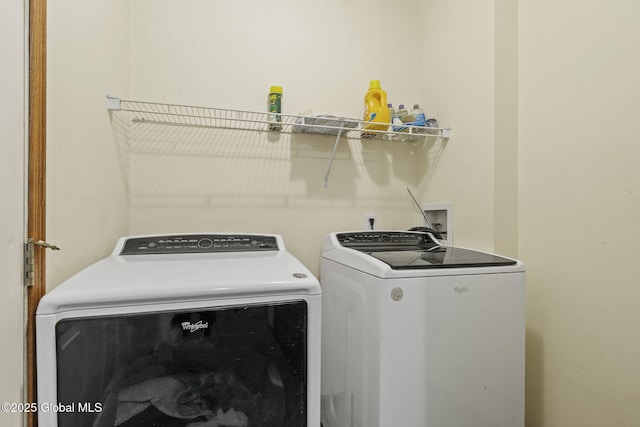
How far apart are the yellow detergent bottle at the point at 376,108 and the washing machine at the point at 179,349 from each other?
1.11 metres

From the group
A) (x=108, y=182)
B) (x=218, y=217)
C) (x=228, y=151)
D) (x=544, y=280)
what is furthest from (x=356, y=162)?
(x=108, y=182)

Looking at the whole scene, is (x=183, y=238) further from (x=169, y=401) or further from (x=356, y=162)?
(x=356, y=162)

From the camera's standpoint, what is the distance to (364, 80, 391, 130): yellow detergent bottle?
5.68 feet

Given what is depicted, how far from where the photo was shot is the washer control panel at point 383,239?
1642mm

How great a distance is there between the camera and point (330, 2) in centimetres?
190

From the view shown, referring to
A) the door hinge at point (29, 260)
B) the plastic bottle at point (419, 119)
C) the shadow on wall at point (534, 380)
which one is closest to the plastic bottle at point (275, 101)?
the plastic bottle at point (419, 119)

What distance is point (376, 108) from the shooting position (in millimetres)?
1758

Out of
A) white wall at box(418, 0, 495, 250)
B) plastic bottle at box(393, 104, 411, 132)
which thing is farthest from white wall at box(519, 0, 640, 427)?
plastic bottle at box(393, 104, 411, 132)

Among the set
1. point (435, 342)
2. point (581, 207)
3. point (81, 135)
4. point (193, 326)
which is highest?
point (81, 135)

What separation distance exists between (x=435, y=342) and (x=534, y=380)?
0.63 metres

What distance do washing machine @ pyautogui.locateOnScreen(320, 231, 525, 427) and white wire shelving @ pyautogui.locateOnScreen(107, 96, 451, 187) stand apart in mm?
786

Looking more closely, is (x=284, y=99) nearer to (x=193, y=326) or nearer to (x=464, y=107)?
(x=464, y=107)

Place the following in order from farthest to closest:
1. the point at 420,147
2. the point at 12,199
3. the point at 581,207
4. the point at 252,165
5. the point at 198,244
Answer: the point at 420,147
the point at 252,165
the point at 198,244
the point at 581,207
the point at 12,199

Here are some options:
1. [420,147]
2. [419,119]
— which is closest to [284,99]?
[419,119]
